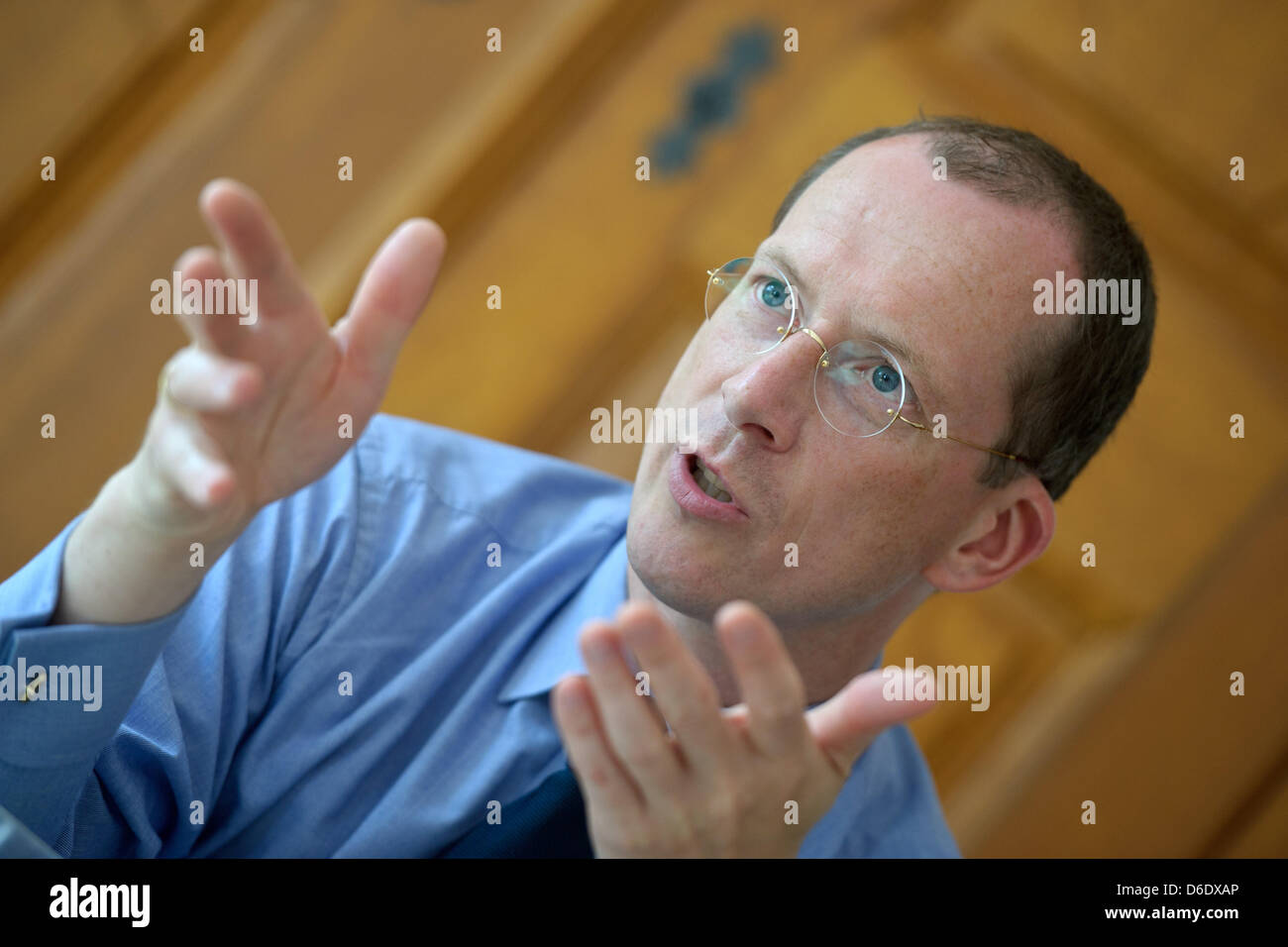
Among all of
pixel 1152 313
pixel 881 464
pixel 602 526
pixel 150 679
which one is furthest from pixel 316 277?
pixel 1152 313

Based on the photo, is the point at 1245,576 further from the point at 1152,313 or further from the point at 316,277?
the point at 316,277

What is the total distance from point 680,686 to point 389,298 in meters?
0.31

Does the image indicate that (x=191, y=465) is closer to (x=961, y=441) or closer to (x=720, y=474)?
(x=720, y=474)

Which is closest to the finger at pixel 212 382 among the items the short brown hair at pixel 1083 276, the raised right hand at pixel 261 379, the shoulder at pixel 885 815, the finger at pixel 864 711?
the raised right hand at pixel 261 379

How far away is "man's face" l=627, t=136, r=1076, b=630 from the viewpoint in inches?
37.9

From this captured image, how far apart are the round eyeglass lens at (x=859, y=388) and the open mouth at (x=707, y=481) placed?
0.36 feet

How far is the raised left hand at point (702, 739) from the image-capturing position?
24.6 inches

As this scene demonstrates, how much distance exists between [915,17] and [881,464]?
0.92 meters

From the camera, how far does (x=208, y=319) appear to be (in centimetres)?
66

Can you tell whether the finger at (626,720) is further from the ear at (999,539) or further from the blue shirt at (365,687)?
the ear at (999,539)

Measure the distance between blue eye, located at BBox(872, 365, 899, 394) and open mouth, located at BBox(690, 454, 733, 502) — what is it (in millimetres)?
161

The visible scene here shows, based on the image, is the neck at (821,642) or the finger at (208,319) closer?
the finger at (208,319)
